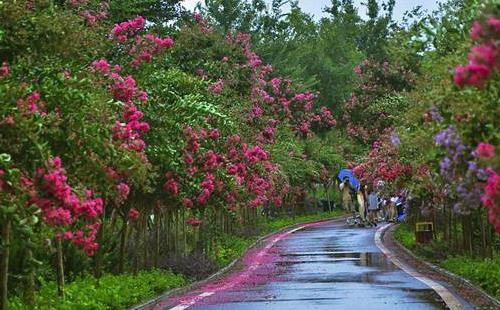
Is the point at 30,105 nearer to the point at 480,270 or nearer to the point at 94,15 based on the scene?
the point at 94,15

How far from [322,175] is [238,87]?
25.7 meters

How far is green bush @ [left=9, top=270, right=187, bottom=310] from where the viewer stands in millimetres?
12312

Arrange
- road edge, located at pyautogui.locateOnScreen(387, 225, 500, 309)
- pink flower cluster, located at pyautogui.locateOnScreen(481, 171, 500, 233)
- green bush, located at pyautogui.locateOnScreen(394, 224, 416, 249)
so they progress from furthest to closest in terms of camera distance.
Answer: green bush, located at pyautogui.locateOnScreen(394, 224, 416, 249)
road edge, located at pyautogui.locateOnScreen(387, 225, 500, 309)
pink flower cluster, located at pyautogui.locateOnScreen(481, 171, 500, 233)

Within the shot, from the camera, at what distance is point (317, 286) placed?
15.9 metres

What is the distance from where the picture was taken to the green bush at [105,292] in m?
12.3

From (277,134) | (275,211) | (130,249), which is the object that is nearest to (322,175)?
(275,211)

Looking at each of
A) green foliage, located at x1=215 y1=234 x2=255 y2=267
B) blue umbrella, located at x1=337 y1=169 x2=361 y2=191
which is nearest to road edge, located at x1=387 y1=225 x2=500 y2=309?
green foliage, located at x1=215 y1=234 x2=255 y2=267

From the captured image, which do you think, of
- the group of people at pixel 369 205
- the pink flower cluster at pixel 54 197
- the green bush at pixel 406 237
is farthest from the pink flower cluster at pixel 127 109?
the group of people at pixel 369 205

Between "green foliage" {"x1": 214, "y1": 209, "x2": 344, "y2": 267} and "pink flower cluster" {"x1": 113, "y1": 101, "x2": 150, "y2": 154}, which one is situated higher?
"pink flower cluster" {"x1": 113, "y1": 101, "x2": 150, "y2": 154}

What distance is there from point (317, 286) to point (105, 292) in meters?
4.03

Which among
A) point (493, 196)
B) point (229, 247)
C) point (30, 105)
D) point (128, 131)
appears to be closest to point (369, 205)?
point (229, 247)

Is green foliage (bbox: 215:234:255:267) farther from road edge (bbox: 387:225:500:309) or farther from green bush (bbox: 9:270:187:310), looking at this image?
green bush (bbox: 9:270:187:310)

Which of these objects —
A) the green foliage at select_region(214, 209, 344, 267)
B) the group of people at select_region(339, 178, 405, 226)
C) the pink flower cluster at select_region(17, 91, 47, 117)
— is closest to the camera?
the pink flower cluster at select_region(17, 91, 47, 117)

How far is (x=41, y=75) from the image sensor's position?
383 inches
